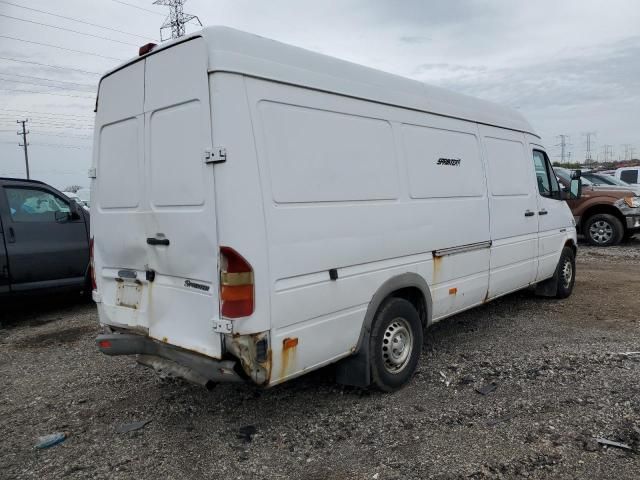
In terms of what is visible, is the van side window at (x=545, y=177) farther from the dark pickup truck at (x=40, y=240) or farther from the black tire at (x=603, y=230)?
the black tire at (x=603, y=230)

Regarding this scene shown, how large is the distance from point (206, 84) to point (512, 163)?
3.85 m

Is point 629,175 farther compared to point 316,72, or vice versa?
point 629,175

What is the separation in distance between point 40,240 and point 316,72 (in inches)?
196

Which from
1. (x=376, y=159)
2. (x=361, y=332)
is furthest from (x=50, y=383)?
(x=376, y=159)

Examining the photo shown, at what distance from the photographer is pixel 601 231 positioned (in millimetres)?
12672

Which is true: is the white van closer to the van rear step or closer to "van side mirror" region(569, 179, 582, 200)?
the van rear step

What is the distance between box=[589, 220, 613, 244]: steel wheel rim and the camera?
12.6 meters

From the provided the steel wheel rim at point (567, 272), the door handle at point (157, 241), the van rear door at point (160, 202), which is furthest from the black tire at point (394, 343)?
the steel wheel rim at point (567, 272)

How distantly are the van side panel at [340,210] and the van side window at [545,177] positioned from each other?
217cm

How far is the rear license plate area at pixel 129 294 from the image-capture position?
3.67m

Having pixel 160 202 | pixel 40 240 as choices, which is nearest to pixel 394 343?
pixel 160 202

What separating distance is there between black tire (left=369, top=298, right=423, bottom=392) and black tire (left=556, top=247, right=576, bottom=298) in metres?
3.58

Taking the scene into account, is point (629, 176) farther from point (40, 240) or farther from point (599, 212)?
point (40, 240)

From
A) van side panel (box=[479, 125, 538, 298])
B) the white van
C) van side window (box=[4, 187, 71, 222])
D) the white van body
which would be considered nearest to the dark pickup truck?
van side window (box=[4, 187, 71, 222])
